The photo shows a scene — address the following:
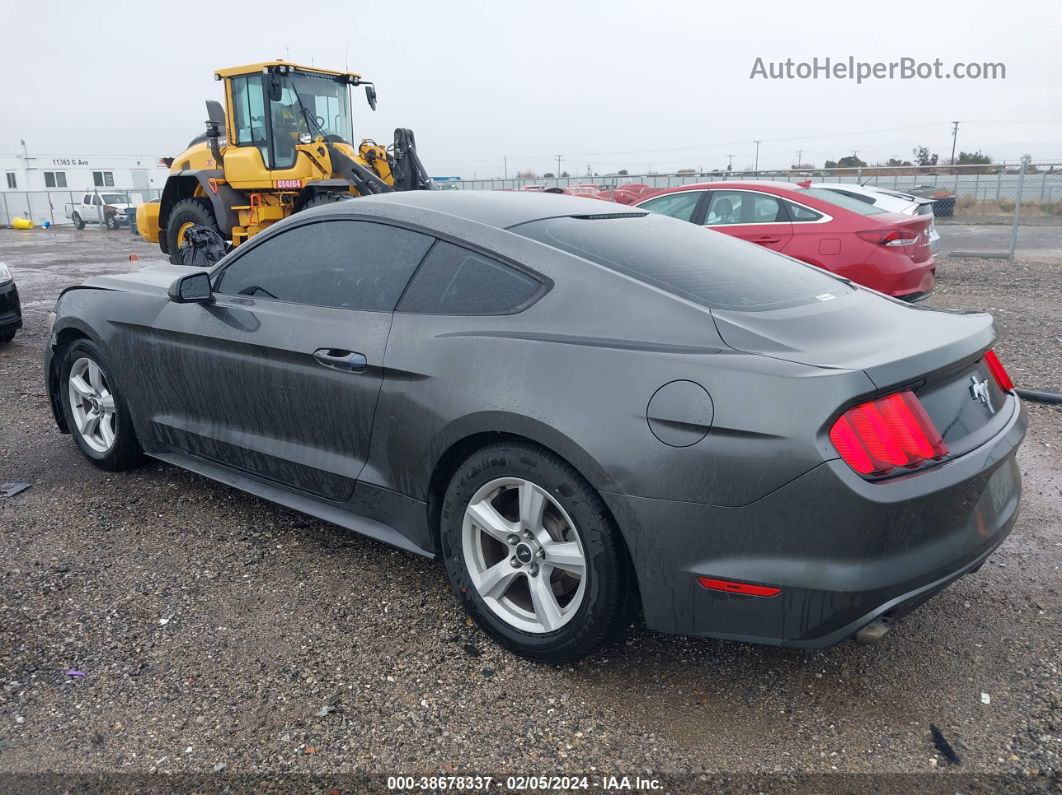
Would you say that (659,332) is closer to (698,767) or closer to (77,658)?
(698,767)

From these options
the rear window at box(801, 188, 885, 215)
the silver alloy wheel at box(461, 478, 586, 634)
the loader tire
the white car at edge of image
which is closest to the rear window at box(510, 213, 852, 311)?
the silver alloy wheel at box(461, 478, 586, 634)

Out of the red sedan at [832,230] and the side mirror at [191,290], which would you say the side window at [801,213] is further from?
the side mirror at [191,290]

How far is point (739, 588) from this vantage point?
2367 mm

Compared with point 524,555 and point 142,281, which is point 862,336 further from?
point 142,281

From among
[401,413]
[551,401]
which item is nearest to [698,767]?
[551,401]

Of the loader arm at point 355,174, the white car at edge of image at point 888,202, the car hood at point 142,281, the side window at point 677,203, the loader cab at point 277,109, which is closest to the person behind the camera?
the car hood at point 142,281

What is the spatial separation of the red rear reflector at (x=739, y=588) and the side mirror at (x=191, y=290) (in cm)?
257

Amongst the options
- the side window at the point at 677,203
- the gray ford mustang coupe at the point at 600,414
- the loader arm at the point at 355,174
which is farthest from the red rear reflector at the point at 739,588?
the loader arm at the point at 355,174

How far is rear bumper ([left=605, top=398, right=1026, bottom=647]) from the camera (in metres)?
2.25

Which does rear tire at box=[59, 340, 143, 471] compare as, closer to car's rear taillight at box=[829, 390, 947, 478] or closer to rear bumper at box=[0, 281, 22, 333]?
car's rear taillight at box=[829, 390, 947, 478]

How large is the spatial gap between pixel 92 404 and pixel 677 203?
6.42 metres

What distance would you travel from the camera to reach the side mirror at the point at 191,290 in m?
3.73

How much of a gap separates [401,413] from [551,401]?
26.2 inches

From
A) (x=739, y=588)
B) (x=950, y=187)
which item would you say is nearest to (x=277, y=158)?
(x=739, y=588)
